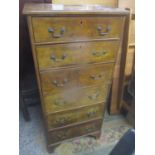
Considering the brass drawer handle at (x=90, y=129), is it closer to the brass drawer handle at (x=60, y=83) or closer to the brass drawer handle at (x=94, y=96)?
the brass drawer handle at (x=94, y=96)

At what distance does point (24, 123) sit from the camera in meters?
1.74

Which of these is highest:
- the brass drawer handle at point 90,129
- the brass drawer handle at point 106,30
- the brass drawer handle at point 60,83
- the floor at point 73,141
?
the brass drawer handle at point 106,30

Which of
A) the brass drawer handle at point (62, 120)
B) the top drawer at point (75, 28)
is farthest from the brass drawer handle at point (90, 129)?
the top drawer at point (75, 28)

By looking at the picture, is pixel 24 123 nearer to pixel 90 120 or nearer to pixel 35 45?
pixel 90 120

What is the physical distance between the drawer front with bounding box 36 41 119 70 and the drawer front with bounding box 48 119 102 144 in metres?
0.57

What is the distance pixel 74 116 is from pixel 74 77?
352 millimetres

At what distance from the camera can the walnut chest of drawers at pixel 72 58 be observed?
0.94 meters

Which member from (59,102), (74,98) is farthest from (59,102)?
(74,98)

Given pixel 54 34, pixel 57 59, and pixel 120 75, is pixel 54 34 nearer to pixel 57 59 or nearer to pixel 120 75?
pixel 57 59
